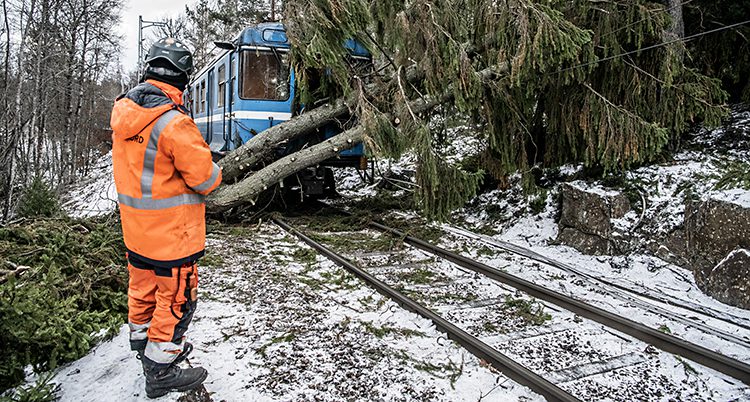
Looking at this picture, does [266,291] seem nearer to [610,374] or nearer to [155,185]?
[155,185]

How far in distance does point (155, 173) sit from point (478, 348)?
2.58 meters

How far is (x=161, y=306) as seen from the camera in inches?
105

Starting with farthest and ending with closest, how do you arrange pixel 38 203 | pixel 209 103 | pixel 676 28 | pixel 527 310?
pixel 209 103 → pixel 38 203 → pixel 676 28 → pixel 527 310

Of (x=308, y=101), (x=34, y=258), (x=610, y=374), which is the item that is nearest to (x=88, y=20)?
(x=308, y=101)

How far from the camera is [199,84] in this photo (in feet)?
42.2

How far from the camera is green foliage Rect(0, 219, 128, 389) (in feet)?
9.33

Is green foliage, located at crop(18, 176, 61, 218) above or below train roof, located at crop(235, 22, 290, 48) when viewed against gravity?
below

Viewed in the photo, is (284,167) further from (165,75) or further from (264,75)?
(165,75)

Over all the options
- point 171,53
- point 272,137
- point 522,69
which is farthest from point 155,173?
point 272,137

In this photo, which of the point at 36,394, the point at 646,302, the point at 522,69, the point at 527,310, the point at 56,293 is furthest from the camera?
the point at 522,69

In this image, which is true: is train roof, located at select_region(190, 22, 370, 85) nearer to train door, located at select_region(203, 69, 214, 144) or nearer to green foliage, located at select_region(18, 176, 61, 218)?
train door, located at select_region(203, 69, 214, 144)

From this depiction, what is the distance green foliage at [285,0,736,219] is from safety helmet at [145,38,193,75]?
398cm

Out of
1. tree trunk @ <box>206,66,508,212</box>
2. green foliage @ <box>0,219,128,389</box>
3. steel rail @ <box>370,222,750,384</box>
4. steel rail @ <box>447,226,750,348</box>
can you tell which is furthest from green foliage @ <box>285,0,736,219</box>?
green foliage @ <box>0,219,128,389</box>

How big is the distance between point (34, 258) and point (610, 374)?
16.9 ft
